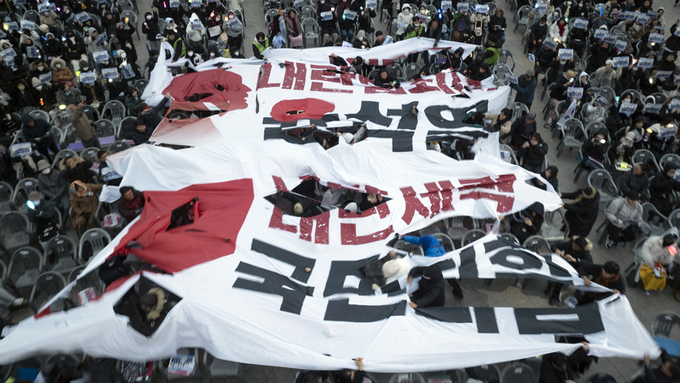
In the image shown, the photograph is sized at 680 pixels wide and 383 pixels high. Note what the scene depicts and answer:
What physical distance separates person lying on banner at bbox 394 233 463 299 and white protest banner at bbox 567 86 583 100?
6302 mm

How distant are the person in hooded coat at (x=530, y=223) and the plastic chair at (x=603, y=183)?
1.90 meters

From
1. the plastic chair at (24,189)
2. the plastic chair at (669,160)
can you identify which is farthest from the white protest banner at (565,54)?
the plastic chair at (24,189)

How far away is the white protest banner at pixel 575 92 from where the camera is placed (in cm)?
1162

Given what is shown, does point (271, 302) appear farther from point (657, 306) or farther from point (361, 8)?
point (361, 8)

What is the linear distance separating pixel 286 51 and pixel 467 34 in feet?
18.5

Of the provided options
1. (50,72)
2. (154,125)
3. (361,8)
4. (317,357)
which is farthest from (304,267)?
(361,8)

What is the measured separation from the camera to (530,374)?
6.41 metres

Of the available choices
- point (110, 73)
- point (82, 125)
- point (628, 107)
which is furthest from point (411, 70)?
point (82, 125)

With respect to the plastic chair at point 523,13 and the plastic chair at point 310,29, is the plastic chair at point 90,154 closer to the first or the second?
the plastic chair at point 310,29

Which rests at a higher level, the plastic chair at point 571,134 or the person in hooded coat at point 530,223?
the plastic chair at point 571,134

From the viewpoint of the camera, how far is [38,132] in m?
10.3

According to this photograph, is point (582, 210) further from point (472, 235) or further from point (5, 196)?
point (5, 196)

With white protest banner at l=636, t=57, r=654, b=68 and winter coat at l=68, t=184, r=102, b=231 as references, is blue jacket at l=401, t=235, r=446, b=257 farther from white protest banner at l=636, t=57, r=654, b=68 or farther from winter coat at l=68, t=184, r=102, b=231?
white protest banner at l=636, t=57, r=654, b=68

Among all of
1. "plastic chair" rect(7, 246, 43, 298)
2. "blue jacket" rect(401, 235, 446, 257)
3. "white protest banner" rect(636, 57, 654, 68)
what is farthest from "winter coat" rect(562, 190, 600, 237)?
"plastic chair" rect(7, 246, 43, 298)
